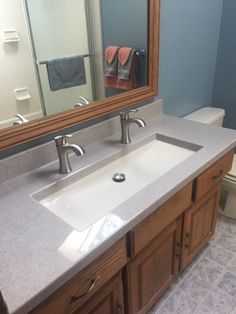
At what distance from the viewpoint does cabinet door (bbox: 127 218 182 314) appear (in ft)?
3.55

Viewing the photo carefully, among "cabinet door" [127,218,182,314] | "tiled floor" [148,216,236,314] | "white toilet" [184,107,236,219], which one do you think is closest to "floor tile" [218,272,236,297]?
"tiled floor" [148,216,236,314]

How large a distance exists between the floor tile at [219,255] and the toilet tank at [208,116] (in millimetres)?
873

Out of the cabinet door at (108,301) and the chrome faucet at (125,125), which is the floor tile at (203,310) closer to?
the cabinet door at (108,301)

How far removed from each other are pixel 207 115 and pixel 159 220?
123cm

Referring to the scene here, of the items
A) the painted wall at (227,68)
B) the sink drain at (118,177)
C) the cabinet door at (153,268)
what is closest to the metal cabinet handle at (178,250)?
the cabinet door at (153,268)

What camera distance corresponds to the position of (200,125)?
153 cm

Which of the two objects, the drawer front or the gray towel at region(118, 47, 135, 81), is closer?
the drawer front

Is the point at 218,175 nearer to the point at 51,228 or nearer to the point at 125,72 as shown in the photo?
the point at 125,72

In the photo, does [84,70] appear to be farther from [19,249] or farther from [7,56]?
[19,249]

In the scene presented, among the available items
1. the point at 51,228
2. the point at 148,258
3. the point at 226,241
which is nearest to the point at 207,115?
the point at 226,241

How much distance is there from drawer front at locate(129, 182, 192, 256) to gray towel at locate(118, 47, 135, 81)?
2.24ft

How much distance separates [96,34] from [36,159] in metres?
0.65

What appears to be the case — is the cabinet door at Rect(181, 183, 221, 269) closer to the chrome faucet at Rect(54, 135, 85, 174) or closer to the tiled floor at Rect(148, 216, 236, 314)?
the tiled floor at Rect(148, 216, 236, 314)

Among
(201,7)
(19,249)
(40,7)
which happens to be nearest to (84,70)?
(40,7)
